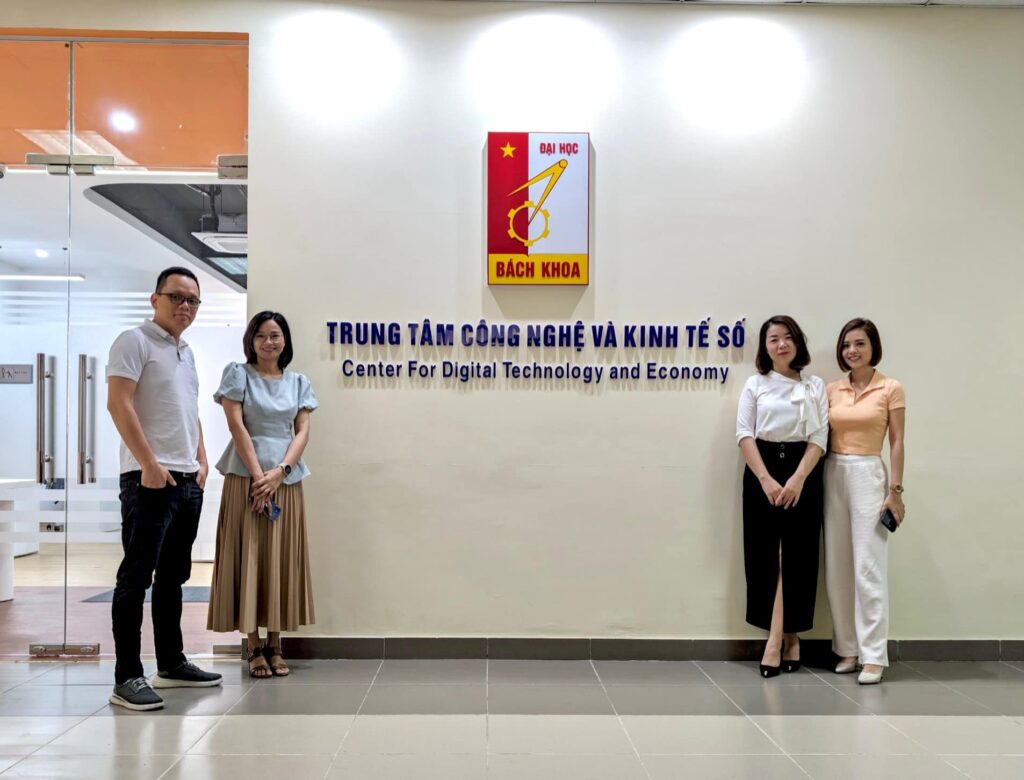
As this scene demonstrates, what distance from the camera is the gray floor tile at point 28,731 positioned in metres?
2.97

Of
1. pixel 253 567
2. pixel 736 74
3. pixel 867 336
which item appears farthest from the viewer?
pixel 736 74

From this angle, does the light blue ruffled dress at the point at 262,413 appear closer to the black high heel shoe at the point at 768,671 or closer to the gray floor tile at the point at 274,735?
the gray floor tile at the point at 274,735

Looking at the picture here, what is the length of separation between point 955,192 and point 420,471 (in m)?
3.28

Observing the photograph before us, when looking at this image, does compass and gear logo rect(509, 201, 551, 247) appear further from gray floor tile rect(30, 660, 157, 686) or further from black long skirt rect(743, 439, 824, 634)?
gray floor tile rect(30, 660, 157, 686)

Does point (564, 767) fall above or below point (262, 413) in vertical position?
below

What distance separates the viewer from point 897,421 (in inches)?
157

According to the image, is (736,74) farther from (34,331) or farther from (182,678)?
(182,678)

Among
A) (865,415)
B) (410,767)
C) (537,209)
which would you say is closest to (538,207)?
(537,209)

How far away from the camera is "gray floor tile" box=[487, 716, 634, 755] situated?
299 cm

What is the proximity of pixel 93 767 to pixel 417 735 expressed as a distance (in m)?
1.15

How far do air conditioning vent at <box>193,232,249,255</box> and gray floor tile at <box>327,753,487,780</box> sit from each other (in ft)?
9.10

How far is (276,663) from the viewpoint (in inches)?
154

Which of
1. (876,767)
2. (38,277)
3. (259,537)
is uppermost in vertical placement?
(38,277)

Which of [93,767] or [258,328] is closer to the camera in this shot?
[93,767]
